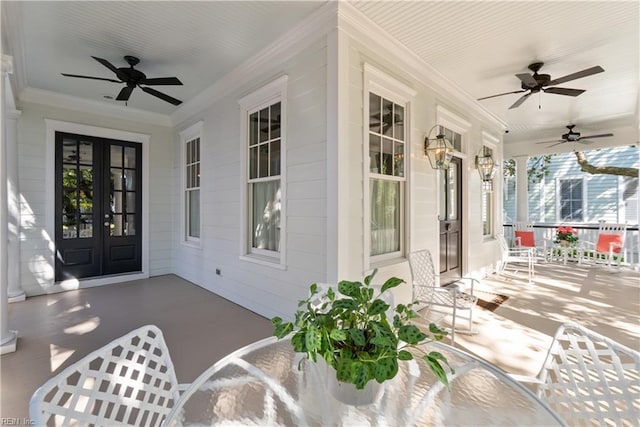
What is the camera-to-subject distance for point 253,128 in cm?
391

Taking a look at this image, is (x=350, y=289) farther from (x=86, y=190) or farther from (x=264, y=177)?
(x=86, y=190)

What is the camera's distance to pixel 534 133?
718cm

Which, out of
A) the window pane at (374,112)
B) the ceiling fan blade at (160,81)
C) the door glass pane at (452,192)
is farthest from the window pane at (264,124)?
the door glass pane at (452,192)

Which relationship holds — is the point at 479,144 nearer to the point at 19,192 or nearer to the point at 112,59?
the point at 112,59

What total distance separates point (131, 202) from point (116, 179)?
1.53 feet

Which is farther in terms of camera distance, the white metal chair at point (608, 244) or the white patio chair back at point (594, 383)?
the white metal chair at point (608, 244)

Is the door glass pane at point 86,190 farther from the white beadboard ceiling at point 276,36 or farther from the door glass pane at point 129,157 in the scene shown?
the white beadboard ceiling at point 276,36

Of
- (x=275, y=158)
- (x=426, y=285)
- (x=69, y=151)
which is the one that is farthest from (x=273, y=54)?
(x=69, y=151)

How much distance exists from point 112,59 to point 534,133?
28.0ft

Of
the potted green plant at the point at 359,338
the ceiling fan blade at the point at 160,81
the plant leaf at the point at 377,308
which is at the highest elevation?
the ceiling fan blade at the point at 160,81

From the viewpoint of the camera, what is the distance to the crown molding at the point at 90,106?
4492 mm

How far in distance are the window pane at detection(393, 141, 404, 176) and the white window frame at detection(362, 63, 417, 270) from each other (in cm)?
5

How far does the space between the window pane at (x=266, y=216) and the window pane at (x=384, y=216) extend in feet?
3.76

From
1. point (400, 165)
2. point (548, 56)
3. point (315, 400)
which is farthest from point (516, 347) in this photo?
point (548, 56)
